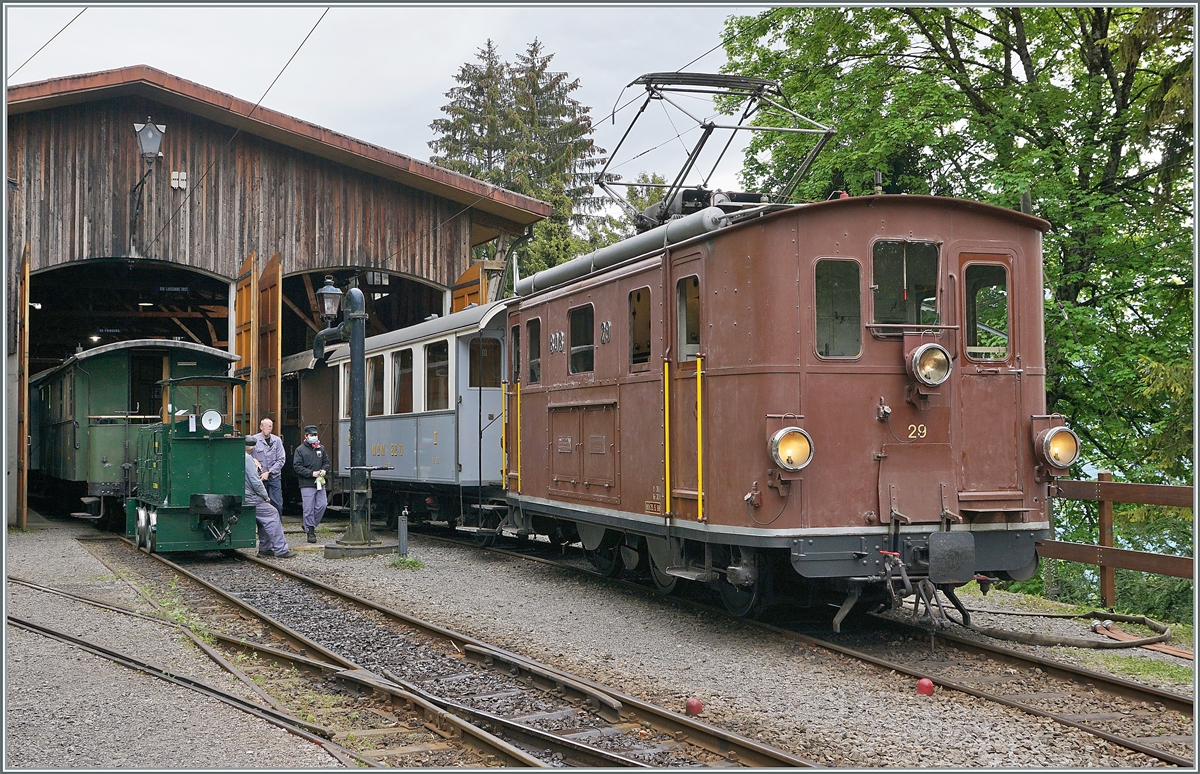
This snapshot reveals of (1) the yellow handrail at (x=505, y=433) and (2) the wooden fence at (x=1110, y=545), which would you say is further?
(1) the yellow handrail at (x=505, y=433)

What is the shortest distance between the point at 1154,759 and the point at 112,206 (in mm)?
18916

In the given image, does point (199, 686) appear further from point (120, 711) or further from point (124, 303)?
point (124, 303)

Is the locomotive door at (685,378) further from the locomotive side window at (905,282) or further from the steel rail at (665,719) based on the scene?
the steel rail at (665,719)

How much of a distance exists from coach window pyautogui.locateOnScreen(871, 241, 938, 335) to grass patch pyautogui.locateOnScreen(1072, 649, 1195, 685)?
2703 mm

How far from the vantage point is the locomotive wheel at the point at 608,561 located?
11375 mm

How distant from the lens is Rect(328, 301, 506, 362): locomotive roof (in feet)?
45.5

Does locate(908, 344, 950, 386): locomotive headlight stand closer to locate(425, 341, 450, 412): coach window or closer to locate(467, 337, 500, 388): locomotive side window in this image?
locate(467, 337, 500, 388): locomotive side window

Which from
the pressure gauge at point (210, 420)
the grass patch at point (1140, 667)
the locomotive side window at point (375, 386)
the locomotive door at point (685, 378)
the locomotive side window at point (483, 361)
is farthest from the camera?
the locomotive side window at point (375, 386)

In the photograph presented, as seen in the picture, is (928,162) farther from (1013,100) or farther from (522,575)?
(522,575)

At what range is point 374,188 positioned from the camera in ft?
71.5

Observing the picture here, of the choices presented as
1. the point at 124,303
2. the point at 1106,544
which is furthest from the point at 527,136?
the point at 1106,544

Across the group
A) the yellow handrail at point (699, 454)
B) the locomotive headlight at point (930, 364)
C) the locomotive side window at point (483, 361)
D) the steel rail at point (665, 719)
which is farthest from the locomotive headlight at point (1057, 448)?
the locomotive side window at point (483, 361)

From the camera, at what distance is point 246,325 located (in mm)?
20312

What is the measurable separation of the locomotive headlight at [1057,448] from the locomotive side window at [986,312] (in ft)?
2.22
